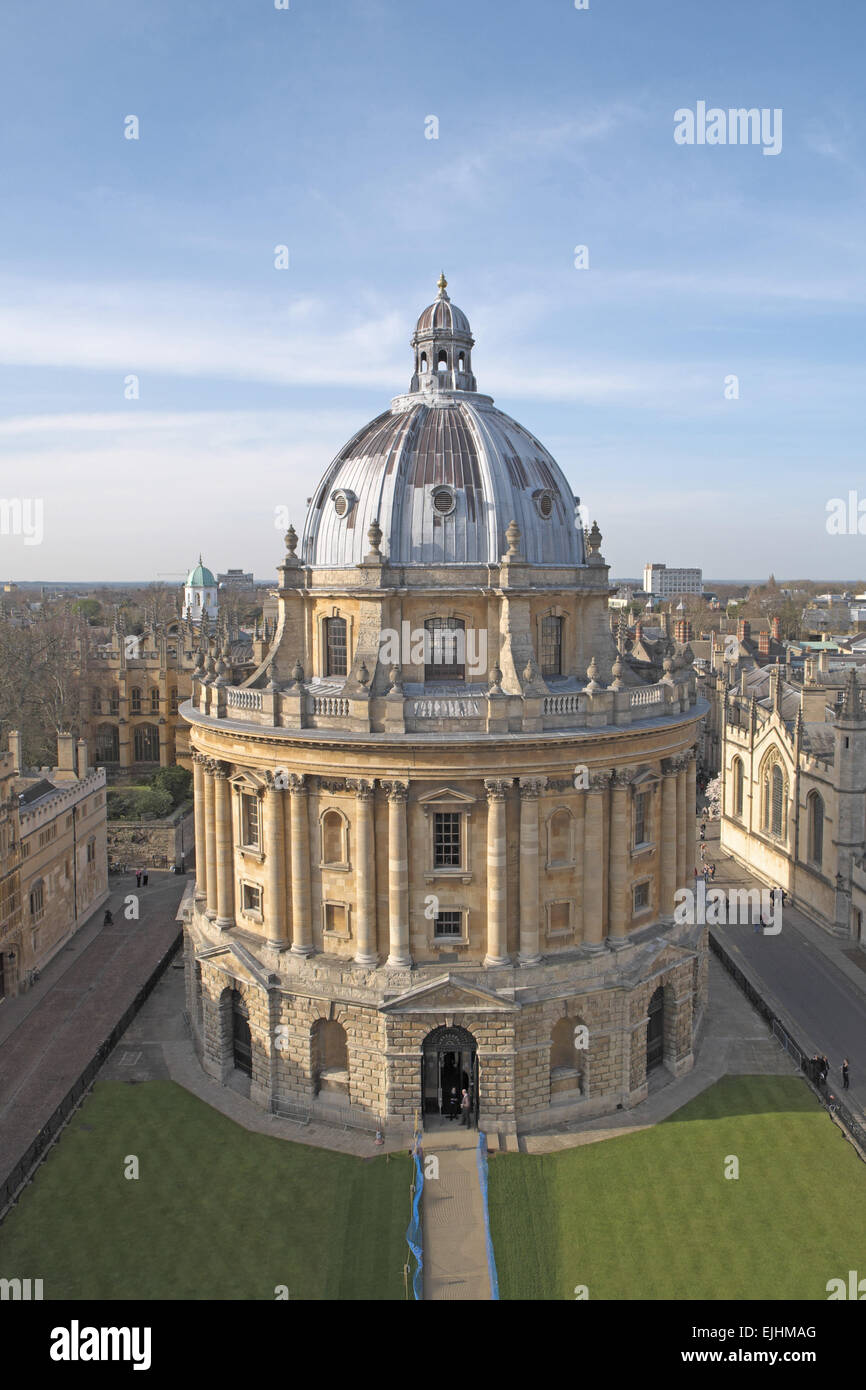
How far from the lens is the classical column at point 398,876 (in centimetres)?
3262

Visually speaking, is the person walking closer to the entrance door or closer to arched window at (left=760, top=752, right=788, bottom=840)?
the entrance door

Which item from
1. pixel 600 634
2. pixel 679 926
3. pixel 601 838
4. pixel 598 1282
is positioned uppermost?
pixel 600 634

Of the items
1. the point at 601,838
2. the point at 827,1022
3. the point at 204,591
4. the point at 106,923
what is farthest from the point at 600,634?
the point at 204,591

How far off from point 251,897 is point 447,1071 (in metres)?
10.0

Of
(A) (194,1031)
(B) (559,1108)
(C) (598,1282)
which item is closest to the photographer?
(C) (598,1282)

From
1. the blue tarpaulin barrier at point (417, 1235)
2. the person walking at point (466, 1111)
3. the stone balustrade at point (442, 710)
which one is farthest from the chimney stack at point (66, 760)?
the blue tarpaulin barrier at point (417, 1235)

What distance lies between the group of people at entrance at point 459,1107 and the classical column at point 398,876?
5.25 metres

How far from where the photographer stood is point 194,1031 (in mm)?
40438

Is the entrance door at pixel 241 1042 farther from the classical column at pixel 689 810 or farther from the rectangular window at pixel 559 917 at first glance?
the classical column at pixel 689 810

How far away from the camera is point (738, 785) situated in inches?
2559

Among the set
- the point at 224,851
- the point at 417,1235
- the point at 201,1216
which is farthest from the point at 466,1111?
the point at 224,851

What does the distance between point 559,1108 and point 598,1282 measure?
7.69m

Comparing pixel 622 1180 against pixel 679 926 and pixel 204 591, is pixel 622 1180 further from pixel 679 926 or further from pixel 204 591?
pixel 204 591

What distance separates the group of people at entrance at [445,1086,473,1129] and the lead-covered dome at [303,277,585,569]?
1926 cm
